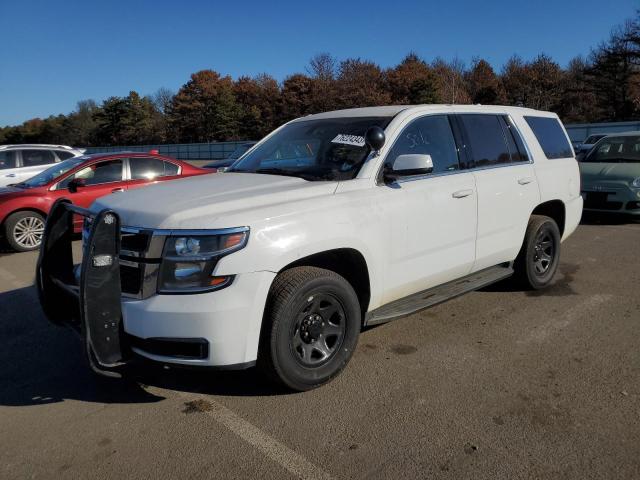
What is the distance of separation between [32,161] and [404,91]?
140 feet

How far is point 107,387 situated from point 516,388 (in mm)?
Result: 2754

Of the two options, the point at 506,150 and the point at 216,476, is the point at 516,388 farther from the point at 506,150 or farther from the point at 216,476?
the point at 506,150

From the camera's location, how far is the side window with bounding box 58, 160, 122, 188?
893 cm

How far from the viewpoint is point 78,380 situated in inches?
146

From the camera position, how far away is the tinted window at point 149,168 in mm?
→ 9281

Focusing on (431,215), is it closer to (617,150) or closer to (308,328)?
(308,328)

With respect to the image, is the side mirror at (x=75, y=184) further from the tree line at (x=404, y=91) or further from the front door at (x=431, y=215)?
the tree line at (x=404, y=91)

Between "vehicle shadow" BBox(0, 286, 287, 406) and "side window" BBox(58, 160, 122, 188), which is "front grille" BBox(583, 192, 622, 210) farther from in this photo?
"side window" BBox(58, 160, 122, 188)

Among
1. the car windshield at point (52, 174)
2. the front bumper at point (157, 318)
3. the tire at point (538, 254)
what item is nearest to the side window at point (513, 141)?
the tire at point (538, 254)

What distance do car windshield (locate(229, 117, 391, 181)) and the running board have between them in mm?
1022

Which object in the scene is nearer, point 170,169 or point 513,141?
point 513,141

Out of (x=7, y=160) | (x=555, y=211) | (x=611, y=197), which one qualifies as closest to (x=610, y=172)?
(x=611, y=197)

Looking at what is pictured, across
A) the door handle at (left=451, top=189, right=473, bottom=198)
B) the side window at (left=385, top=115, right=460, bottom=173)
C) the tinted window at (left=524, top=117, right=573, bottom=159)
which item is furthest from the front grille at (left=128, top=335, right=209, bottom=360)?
the tinted window at (left=524, top=117, right=573, bottom=159)

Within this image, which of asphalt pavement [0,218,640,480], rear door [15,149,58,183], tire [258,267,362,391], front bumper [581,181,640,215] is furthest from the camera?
rear door [15,149,58,183]
